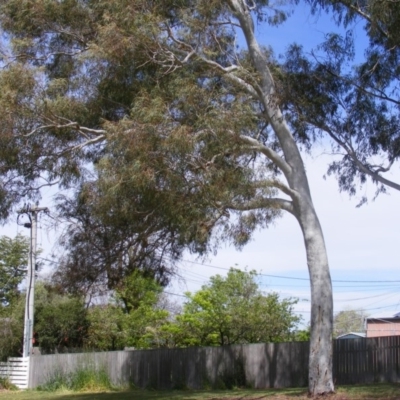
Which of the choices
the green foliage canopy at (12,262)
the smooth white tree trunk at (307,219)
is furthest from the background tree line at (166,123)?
the green foliage canopy at (12,262)

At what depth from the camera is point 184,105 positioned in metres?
17.9

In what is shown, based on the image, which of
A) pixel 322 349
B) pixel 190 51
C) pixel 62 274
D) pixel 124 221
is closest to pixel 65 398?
pixel 62 274

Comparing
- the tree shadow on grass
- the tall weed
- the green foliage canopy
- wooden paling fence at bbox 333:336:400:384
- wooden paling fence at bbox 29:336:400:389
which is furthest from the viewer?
the green foliage canopy

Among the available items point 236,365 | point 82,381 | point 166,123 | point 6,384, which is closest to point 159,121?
point 166,123

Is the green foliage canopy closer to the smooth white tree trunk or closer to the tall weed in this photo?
the tall weed

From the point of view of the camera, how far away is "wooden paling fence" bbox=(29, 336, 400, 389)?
23.7 m

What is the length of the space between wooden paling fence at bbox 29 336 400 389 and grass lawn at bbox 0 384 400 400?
1.65 m

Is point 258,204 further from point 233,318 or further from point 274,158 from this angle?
point 233,318

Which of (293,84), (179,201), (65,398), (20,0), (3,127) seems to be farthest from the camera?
(65,398)

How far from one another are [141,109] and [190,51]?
8.69 feet

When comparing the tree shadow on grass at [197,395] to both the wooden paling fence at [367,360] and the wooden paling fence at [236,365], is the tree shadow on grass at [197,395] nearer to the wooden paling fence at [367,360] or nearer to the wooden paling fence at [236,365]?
the wooden paling fence at [236,365]

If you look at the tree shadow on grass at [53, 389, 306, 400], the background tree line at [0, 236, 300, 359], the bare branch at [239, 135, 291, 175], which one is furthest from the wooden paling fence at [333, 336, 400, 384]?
the background tree line at [0, 236, 300, 359]

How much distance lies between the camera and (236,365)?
27.0 meters

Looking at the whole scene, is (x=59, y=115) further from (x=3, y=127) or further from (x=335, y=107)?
(x=335, y=107)
